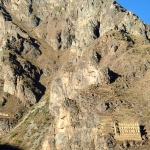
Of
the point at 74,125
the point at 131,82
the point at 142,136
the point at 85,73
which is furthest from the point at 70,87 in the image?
the point at 142,136

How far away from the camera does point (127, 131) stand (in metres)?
100

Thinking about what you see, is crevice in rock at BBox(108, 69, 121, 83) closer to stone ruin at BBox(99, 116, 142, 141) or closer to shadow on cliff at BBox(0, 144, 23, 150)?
stone ruin at BBox(99, 116, 142, 141)

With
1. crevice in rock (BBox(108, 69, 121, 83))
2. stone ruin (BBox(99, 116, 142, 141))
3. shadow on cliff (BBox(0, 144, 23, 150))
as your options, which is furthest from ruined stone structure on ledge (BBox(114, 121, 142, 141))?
shadow on cliff (BBox(0, 144, 23, 150))

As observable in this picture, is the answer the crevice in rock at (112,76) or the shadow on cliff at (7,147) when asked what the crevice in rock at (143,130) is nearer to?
the crevice in rock at (112,76)

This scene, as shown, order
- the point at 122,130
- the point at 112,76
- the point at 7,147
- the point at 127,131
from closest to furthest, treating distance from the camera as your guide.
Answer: the point at 122,130, the point at 127,131, the point at 112,76, the point at 7,147

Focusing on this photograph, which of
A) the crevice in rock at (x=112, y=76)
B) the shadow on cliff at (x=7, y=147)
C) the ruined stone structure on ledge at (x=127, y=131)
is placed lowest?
the ruined stone structure on ledge at (x=127, y=131)

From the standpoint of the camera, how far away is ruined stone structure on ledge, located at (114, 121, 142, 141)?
326 feet

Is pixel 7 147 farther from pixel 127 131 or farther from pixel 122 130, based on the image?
pixel 127 131

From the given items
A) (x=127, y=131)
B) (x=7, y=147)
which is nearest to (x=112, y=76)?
(x=127, y=131)

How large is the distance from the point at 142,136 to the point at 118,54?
7714 cm

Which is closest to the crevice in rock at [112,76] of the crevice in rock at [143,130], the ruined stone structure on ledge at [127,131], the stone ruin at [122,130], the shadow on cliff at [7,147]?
the crevice in rock at [143,130]

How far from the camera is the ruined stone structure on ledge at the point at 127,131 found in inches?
3912

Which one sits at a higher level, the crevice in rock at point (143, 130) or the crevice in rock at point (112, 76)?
the crevice in rock at point (112, 76)

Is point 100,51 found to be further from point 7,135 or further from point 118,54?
point 7,135
